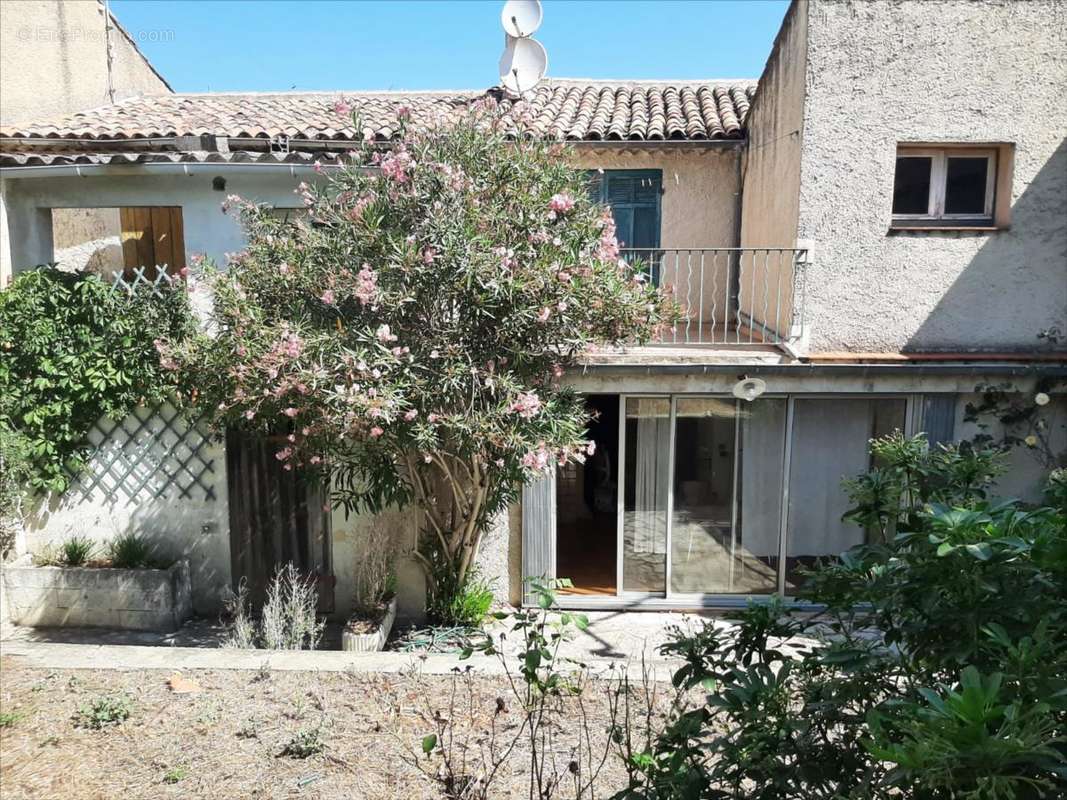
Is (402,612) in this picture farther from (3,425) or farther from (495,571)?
(3,425)

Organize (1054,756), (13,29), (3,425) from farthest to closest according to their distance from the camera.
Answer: (13,29)
(3,425)
(1054,756)

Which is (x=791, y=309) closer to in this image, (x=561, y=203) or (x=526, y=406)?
(x=561, y=203)

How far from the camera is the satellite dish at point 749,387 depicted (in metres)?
9.58

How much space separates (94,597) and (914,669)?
9458mm

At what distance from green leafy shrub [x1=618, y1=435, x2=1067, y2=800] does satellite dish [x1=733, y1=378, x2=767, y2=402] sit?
6.03 m

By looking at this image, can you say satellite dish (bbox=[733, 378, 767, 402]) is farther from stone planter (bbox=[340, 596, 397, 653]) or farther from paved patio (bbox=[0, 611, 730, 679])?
stone planter (bbox=[340, 596, 397, 653])

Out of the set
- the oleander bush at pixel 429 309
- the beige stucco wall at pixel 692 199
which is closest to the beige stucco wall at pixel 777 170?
the beige stucco wall at pixel 692 199

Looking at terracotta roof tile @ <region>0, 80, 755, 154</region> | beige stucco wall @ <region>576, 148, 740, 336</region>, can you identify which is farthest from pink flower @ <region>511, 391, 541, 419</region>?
beige stucco wall @ <region>576, 148, 740, 336</region>

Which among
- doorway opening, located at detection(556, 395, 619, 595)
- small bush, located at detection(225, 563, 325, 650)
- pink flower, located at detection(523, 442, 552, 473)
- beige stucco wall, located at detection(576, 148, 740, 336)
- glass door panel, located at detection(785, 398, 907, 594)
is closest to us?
pink flower, located at detection(523, 442, 552, 473)

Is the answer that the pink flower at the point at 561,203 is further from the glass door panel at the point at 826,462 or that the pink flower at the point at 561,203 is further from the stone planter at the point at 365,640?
the stone planter at the point at 365,640

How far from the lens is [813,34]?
920 centimetres

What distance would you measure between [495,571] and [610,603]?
1645mm

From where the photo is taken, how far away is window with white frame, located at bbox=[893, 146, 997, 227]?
974 centimetres

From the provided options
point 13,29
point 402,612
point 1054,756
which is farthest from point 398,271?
point 13,29
